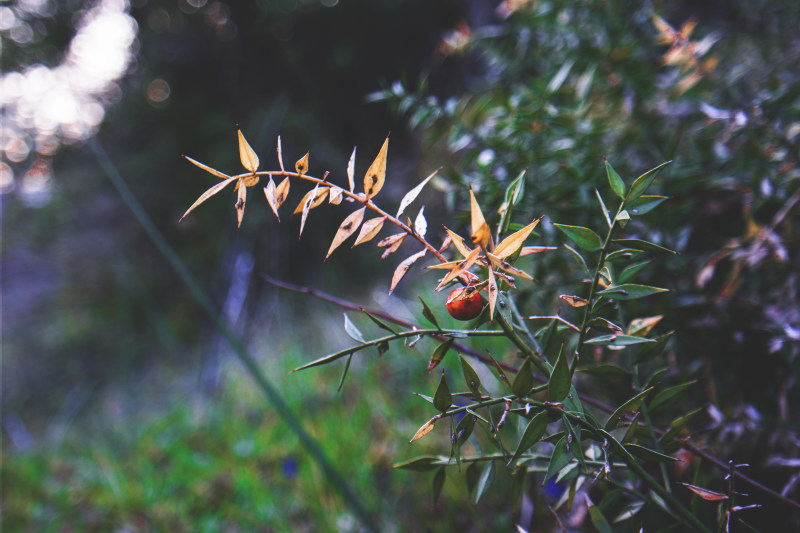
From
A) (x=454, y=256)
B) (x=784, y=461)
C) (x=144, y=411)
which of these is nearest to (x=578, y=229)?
(x=454, y=256)

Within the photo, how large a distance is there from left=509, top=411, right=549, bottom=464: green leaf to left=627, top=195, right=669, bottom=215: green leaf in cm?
17

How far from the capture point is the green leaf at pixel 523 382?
277mm

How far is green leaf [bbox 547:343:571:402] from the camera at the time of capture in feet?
0.89

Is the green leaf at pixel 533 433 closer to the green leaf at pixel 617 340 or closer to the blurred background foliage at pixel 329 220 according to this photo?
the green leaf at pixel 617 340

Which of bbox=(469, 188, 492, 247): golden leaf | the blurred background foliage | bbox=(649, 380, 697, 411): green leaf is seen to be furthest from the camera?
the blurred background foliage

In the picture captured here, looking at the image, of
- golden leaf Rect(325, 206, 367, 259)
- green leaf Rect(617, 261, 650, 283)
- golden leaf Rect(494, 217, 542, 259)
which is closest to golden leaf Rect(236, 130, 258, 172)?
golden leaf Rect(325, 206, 367, 259)

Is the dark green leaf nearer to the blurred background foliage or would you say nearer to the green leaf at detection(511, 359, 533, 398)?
the green leaf at detection(511, 359, 533, 398)

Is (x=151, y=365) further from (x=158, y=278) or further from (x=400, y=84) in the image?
(x=400, y=84)

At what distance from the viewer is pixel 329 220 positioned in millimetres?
2186

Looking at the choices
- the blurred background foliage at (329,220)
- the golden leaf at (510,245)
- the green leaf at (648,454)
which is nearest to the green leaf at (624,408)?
the green leaf at (648,454)

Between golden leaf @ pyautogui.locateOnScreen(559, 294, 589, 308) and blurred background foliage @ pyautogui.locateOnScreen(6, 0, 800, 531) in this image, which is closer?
golden leaf @ pyautogui.locateOnScreen(559, 294, 589, 308)

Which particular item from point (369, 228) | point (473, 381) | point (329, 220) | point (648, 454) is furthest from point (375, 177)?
point (329, 220)

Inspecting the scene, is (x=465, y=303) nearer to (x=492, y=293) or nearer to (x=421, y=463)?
(x=492, y=293)

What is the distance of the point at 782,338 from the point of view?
50 cm
